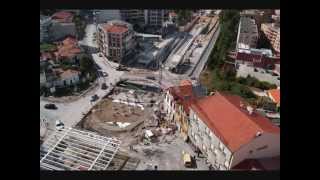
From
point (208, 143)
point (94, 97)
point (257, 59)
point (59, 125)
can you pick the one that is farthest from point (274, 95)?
point (59, 125)

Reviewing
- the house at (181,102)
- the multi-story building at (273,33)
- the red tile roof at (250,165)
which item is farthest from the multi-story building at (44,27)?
the red tile roof at (250,165)

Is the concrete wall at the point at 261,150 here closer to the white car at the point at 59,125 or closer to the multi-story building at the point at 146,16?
the multi-story building at the point at 146,16

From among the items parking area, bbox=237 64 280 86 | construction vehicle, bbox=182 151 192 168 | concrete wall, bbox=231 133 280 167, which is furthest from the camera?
parking area, bbox=237 64 280 86

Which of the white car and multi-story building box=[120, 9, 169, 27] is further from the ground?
multi-story building box=[120, 9, 169, 27]

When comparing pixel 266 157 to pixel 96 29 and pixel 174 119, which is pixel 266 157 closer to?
pixel 174 119

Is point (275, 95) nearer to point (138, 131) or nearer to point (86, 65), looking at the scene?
point (138, 131)

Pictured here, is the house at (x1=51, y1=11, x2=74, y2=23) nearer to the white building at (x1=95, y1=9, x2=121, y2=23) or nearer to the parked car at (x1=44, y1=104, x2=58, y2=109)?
the white building at (x1=95, y1=9, x2=121, y2=23)

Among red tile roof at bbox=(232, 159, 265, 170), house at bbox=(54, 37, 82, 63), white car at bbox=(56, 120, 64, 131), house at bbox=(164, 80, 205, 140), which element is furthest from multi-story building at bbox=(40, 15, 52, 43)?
red tile roof at bbox=(232, 159, 265, 170)

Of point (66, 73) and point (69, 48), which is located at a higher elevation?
point (69, 48)
